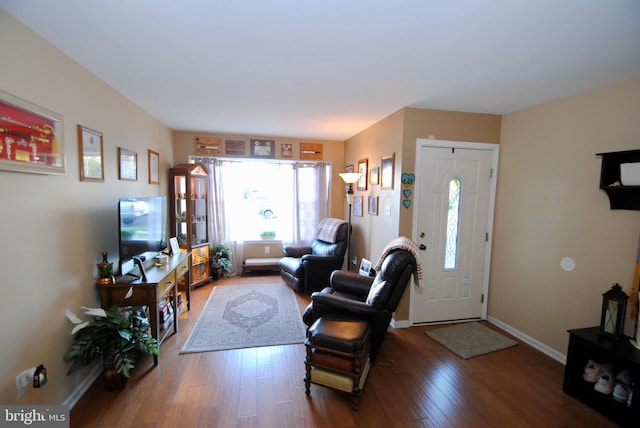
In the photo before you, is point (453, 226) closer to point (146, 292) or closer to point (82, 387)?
point (146, 292)

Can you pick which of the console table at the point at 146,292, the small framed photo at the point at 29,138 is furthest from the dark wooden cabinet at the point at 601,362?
the small framed photo at the point at 29,138

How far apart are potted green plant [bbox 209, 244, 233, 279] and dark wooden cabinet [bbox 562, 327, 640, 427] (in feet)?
14.2

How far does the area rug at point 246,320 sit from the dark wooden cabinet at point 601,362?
2265mm

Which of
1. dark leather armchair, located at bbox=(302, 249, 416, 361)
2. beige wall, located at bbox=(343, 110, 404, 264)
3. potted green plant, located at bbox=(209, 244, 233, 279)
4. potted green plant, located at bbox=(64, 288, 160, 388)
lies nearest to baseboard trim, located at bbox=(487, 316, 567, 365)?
beige wall, located at bbox=(343, 110, 404, 264)

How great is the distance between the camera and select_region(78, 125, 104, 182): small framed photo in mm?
2012

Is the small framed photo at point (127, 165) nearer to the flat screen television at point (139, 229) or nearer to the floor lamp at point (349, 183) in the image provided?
the flat screen television at point (139, 229)

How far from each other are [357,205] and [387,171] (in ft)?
3.79

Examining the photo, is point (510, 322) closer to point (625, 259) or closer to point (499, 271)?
point (499, 271)

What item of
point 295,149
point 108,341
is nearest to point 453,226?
point 295,149

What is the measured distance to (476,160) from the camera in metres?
3.10

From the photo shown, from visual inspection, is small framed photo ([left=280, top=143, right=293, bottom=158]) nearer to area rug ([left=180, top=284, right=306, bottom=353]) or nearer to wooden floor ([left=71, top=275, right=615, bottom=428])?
area rug ([left=180, top=284, right=306, bottom=353])

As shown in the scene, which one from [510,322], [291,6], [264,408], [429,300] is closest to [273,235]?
[429,300]

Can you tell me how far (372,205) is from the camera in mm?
3701

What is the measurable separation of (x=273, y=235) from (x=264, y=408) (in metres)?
3.41
